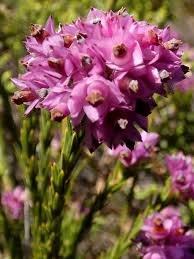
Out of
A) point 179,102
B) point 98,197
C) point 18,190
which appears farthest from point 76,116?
point 179,102

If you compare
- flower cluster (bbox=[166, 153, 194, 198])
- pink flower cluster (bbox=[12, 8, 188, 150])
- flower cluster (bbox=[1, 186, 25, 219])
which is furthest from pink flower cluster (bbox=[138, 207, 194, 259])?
flower cluster (bbox=[1, 186, 25, 219])

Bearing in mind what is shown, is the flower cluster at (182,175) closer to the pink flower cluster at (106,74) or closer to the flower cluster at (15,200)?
the pink flower cluster at (106,74)

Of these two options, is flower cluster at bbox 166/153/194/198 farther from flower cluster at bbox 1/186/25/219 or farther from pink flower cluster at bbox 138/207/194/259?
flower cluster at bbox 1/186/25/219

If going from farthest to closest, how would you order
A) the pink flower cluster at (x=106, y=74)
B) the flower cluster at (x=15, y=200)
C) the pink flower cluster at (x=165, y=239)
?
the flower cluster at (x=15, y=200) → the pink flower cluster at (x=165, y=239) → the pink flower cluster at (x=106, y=74)

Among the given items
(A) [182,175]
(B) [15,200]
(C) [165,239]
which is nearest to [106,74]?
(C) [165,239]

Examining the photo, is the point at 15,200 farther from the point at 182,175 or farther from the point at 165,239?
the point at 165,239

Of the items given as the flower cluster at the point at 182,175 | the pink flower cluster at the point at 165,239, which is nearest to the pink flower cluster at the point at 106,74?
the pink flower cluster at the point at 165,239
